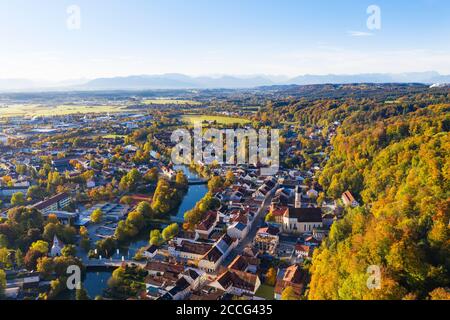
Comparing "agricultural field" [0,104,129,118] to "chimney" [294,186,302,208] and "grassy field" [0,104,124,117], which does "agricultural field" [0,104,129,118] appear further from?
"chimney" [294,186,302,208]

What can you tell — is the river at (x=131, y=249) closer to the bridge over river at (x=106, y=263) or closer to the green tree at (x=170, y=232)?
the bridge over river at (x=106, y=263)

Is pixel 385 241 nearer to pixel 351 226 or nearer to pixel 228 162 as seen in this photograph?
pixel 351 226

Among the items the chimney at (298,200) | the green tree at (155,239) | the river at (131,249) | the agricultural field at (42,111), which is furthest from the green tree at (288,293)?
the agricultural field at (42,111)

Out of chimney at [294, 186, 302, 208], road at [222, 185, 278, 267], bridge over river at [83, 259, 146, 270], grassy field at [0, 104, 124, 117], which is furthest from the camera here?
grassy field at [0, 104, 124, 117]

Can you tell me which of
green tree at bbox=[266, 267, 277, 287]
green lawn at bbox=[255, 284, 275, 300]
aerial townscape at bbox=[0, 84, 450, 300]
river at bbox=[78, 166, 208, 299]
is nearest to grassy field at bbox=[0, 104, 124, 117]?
aerial townscape at bbox=[0, 84, 450, 300]
